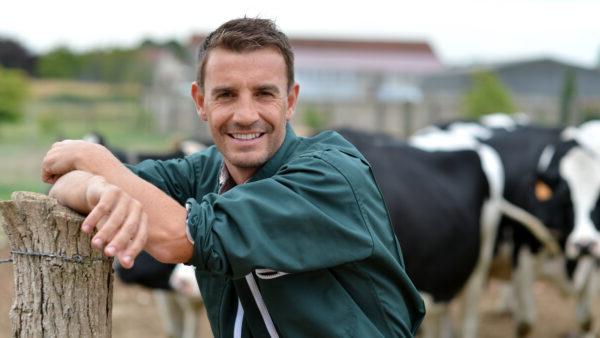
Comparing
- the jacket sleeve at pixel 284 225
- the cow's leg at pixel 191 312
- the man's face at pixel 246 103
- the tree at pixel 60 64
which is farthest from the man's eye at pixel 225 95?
the tree at pixel 60 64

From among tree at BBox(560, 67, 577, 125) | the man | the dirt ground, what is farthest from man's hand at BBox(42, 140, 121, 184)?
tree at BBox(560, 67, 577, 125)

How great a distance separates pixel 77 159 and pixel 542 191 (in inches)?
220

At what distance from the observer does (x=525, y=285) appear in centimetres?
718

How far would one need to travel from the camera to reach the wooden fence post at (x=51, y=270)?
1937 millimetres

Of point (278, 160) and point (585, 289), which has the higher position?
point (278, 160)

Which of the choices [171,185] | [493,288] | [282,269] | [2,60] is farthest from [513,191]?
[2,60]


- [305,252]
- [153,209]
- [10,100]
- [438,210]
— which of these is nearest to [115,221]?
[153,209]

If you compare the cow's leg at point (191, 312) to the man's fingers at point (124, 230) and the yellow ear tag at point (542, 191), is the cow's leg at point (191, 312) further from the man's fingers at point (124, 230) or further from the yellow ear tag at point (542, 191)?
the man's fingers at point (124, 230)

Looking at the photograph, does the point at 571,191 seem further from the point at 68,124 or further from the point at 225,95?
the point at 68,124

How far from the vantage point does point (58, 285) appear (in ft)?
6.47

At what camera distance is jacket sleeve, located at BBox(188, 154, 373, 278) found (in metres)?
1.86

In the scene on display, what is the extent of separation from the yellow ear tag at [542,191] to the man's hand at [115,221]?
18.4ft

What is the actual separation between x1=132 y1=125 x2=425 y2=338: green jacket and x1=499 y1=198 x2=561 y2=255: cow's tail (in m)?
4.77

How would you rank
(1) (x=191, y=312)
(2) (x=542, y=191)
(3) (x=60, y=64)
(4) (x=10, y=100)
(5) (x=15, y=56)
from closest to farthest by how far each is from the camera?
(1) (x=191, y=312), (2) (x=542, y=191), (4) (x=10, y=100), (3) (x=60, y=64), (5) (x=15, y=56)
